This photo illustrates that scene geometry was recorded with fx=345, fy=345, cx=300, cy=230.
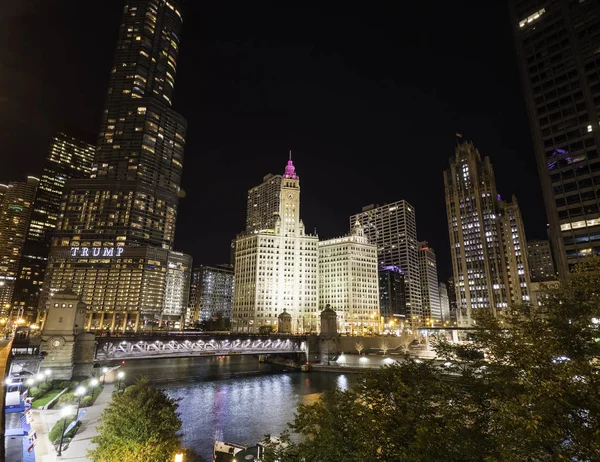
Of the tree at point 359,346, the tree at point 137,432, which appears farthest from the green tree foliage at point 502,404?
the tree at point 359,346

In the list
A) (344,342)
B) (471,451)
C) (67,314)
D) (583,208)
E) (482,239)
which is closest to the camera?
(471,451)

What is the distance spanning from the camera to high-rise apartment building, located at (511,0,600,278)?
297ft

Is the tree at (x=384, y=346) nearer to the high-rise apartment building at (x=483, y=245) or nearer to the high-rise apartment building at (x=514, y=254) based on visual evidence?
the high-rise apartment building at (x=483, y=245)

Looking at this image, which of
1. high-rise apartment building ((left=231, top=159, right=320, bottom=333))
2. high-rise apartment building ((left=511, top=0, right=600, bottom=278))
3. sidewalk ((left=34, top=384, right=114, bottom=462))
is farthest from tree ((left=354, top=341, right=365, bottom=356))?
sidewalk ((left=34, top=384, right=114, bottom=462))

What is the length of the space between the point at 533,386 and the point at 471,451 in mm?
4727

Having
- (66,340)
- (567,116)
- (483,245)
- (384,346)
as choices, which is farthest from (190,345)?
(483,245)

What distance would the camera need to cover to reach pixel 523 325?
53.8ft

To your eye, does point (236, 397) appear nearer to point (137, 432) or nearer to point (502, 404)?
point (137, 432)

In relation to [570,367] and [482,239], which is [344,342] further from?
[570,367]

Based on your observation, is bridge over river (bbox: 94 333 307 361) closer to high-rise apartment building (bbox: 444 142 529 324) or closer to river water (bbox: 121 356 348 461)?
river water (bbox: 121 356 348 461)

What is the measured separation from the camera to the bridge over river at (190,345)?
76.5 metres

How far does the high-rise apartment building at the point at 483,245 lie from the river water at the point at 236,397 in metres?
116

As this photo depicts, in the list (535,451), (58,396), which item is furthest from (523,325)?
(58,396)

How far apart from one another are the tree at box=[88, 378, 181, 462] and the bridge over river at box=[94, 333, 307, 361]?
56108 mm
